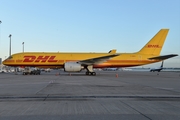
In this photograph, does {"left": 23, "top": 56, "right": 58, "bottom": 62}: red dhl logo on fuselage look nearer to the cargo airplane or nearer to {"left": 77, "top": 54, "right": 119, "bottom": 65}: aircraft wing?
the cargo airplane

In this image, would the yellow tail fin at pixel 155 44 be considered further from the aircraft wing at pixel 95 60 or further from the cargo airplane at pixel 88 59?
the aircraft wing at pixel 95 60

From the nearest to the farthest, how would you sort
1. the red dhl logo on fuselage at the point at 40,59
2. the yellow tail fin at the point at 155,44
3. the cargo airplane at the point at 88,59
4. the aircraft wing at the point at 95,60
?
1. the aircraft wing at the point at 95,60
2. the cargo airplane at the point at 88,59
3. the red dhl logo on fuselage at the point at 40,59
4. the yellow tail fin at the point at 155,44

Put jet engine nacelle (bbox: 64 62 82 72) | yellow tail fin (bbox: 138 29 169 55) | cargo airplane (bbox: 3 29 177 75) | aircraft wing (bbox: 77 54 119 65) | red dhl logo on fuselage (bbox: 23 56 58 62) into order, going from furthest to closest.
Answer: yellow tail fin (bbox: 138 29 169 55) < red dhl logo on fuselage (bbox: 23 56 58 62) < cargo airplane (bbox: 3 29 177 75) < aircraft wing (bbox: 77 54 119 65) < jet engine nacelle (bbox: 64 62 82 72)

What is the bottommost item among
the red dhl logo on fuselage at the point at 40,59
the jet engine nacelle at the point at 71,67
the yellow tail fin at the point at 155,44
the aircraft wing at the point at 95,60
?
the jet engine nacelle at the point at 71,67

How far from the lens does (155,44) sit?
36281mm

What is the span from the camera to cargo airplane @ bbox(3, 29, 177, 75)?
33.3 meters

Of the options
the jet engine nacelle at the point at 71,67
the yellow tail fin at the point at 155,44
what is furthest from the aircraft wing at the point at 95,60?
the yellow tail fin at the point at 155,44

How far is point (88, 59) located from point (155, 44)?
11.6 m

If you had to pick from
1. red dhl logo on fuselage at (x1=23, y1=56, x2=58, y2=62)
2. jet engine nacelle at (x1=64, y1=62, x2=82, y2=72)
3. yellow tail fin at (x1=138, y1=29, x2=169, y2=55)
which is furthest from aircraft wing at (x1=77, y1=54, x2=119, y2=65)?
yellow tail fin at (x1=138, y1=29, x2=169, y2=55)

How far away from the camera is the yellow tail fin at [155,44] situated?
36.0m

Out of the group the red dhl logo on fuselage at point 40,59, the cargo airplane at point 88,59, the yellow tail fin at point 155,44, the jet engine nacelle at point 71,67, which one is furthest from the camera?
the yellow tail fin at point 155,44

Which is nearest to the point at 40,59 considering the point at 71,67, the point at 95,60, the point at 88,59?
the point at 71,67

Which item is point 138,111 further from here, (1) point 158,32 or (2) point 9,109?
(1) point 158,32

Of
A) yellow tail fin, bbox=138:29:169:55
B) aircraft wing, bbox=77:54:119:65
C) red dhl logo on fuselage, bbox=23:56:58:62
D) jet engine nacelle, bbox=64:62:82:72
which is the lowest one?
jet engine nacelle, bbox=64:62:82:72
